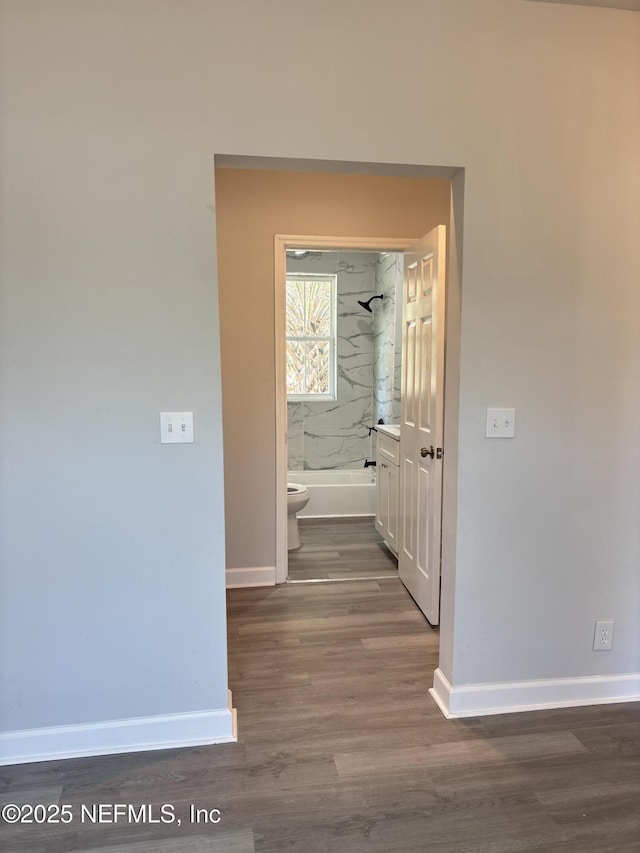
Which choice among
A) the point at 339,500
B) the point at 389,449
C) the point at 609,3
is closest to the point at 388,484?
the point at 389,449

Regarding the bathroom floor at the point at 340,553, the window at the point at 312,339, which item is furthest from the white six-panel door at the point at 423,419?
the window at the point at 312,339

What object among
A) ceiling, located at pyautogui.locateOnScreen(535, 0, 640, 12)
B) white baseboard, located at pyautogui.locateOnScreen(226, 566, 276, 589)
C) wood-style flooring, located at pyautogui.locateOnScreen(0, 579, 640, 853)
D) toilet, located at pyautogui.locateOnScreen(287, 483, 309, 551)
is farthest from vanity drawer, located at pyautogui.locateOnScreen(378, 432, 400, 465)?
ceiling, located at pyautogui.locateOnScreen(535, 0, 640, 12)

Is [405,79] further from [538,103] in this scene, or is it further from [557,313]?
[557,313]

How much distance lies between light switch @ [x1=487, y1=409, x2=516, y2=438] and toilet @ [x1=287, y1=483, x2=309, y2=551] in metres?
2.20

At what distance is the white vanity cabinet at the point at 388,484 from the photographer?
391 cm

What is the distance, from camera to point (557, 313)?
222 centimetres

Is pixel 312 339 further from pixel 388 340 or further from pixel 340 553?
pixel 340 553

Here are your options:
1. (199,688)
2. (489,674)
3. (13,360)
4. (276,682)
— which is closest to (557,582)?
(489,674)

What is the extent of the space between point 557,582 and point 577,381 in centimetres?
82

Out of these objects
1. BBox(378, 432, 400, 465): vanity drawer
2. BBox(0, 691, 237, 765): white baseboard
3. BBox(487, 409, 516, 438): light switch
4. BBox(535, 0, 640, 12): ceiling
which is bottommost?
BBox(0, 691, 237, 765): white baseboard

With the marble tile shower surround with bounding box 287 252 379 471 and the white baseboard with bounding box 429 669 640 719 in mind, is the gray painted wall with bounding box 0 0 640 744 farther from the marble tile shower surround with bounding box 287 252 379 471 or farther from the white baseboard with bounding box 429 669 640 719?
the marble tile shower surround with bounding box 287 252 379 471

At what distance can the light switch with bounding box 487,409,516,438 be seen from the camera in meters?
2.21

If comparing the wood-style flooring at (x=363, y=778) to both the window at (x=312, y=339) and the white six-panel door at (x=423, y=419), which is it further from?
the window at (x=312, y=339)

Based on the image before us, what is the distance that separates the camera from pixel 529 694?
2.36 m
